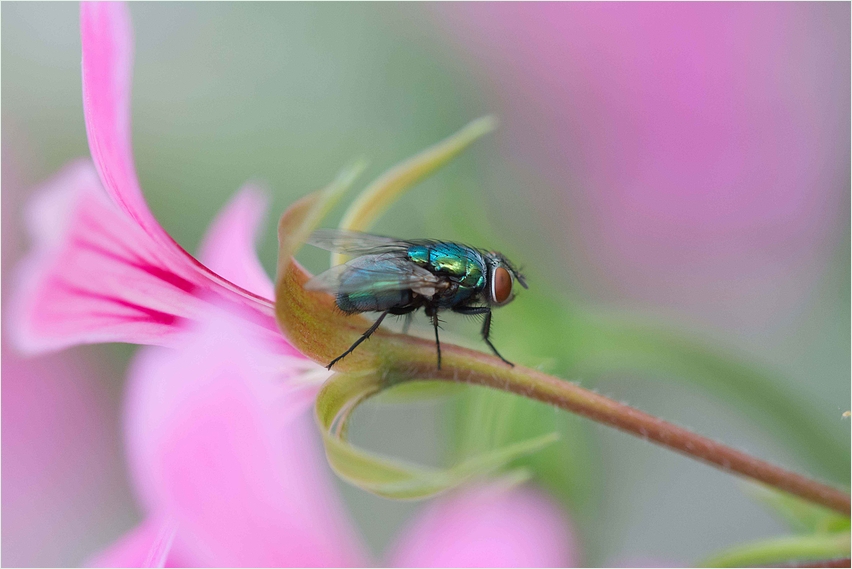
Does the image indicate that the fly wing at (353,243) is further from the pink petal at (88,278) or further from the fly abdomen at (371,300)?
the pink petal at (88,278)

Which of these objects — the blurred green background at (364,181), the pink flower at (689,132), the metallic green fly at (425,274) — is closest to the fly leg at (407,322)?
the metallic green fly at (425,274)

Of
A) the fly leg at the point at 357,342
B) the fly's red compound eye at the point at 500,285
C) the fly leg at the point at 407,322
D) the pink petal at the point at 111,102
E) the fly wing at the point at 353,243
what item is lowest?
the fly's red compound eye at the point at 500,285

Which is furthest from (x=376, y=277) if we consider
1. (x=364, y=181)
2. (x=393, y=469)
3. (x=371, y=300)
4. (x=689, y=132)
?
(x=689, y=132)

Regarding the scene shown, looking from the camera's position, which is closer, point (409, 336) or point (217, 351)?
point (217, 351)

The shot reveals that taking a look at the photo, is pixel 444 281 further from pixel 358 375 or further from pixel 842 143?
pixel 842 143

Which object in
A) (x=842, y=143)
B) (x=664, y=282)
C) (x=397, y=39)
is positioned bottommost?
(x=664, y=282)

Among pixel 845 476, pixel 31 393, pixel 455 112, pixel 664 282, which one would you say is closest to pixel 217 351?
pixel 845 476

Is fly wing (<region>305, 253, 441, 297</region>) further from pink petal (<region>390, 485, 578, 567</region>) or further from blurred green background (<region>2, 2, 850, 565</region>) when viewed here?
blurred green background (<region>2, 2, 850, 565</region>)

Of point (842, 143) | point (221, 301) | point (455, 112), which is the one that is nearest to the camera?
point (221, 301)
